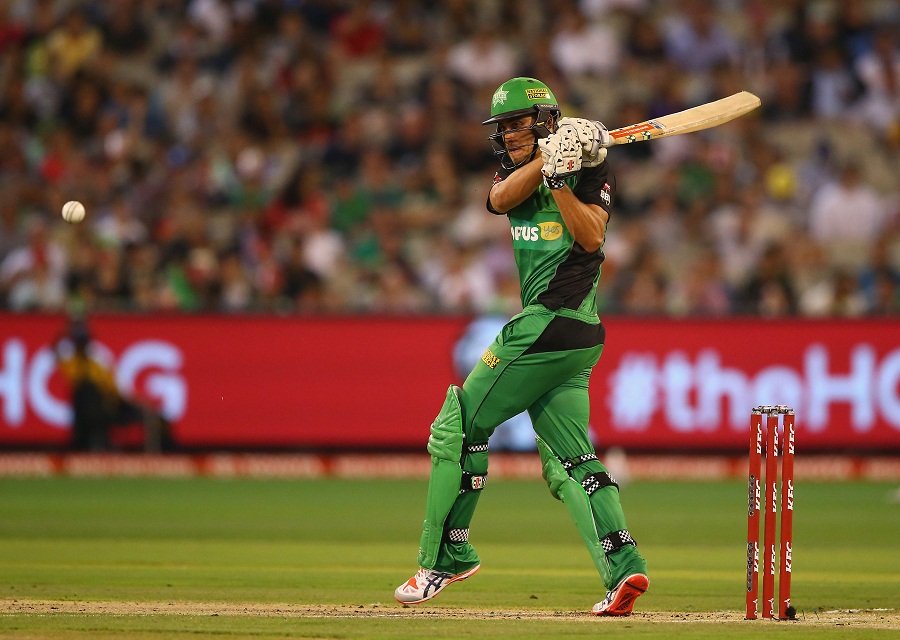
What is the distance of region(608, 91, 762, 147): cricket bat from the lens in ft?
21.6

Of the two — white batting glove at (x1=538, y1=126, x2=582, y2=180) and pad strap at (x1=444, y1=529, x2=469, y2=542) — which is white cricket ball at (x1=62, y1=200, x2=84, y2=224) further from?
white batting glove at (x1=538, y1=126, x2=582, y2=180)

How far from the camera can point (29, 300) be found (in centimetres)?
1491

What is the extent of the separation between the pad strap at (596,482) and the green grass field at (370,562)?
54cm

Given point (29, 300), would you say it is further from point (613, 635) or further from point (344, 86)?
point (613, 635)

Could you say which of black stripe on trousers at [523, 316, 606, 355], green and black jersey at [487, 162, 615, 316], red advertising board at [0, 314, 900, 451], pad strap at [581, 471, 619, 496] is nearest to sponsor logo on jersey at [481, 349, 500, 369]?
black stripe on trousers at [523, 316, 606, 355]

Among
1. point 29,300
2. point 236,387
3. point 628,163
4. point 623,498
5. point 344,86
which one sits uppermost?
point 344,86

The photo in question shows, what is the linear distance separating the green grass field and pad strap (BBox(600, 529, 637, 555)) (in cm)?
31

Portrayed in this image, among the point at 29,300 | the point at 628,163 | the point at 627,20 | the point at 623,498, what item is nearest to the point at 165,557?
the point at 623,498

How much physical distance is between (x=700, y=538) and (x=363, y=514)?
2.67m

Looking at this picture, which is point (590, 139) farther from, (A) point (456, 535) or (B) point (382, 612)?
(B) point (382, 612)

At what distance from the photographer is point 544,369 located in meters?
6.55

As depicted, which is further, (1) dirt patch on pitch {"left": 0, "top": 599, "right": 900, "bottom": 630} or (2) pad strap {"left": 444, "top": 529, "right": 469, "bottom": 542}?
(2) pad strap {"left": 444, "top": 529, "right": 469, "bottom": 542}

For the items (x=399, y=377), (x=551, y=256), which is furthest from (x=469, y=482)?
(x=399, y=377)

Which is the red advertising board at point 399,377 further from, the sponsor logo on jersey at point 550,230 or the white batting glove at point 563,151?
the white batting glove at point 563,151
